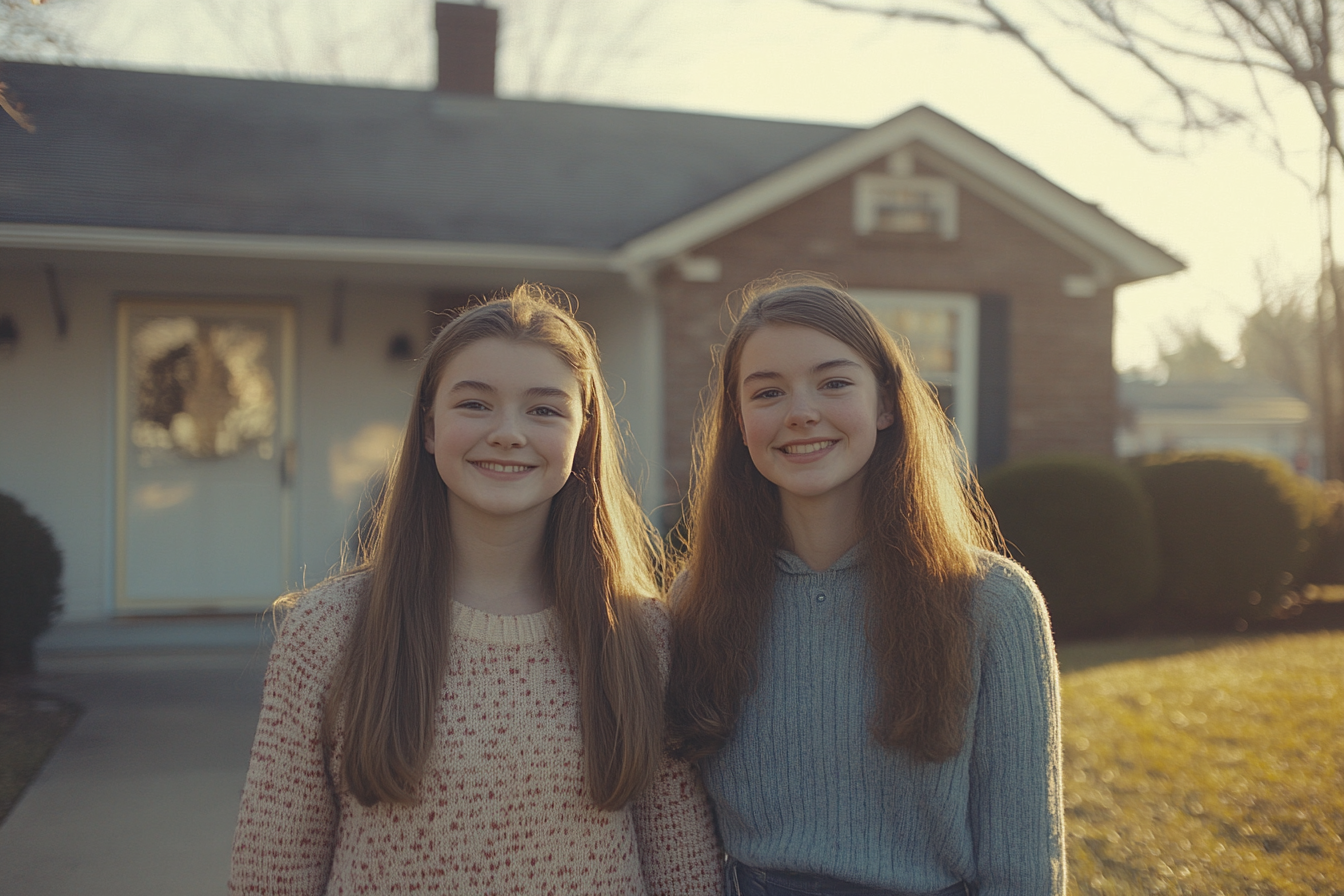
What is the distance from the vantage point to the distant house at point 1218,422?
118 ft

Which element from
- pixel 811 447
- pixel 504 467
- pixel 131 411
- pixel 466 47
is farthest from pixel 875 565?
pixel 466 47

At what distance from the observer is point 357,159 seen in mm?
8977

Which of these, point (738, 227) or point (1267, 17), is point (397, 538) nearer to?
point (738, 227)

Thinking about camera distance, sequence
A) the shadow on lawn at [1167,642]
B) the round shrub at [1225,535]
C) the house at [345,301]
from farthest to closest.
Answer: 1. the round shrub at [1225,535]
2. the house at [345,301]
3. the shadow on lawn at [1167,642]

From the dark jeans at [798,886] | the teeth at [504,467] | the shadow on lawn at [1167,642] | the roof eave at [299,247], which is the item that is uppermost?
the roof eave at [299,247]

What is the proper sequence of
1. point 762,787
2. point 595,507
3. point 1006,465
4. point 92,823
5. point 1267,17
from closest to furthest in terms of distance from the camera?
point 762,787
point 595,507
point 92,823
point 1267,17
point 1006,465

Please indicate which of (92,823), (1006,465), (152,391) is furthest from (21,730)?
(1006,465)

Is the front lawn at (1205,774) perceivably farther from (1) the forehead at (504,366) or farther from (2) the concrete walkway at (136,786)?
(2) the concrete walkway at (136,786)

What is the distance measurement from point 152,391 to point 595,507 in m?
7.00

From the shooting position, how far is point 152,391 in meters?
7.77

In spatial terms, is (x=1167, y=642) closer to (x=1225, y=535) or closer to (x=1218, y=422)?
(x=1225, y=535)

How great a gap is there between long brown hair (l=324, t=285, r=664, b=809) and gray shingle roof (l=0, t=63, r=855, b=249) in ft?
19.7

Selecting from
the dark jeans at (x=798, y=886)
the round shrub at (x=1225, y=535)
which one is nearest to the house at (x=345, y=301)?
the round shrub at (x=1225, y=535)

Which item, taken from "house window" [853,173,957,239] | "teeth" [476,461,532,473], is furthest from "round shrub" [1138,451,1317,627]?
"teeth" [476,461,532,473]
